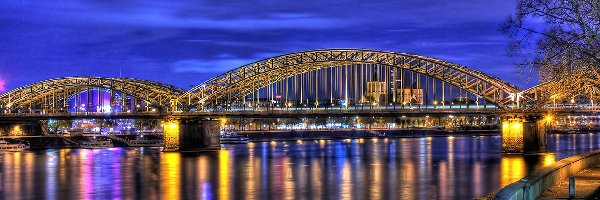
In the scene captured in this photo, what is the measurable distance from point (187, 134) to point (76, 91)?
1493 inches

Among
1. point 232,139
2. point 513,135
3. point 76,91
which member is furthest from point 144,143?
point 513,135

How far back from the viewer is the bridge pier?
98.4 meters

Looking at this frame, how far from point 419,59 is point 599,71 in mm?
71231

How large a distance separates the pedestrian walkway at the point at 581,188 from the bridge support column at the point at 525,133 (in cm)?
4528

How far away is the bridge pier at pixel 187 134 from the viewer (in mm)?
98375

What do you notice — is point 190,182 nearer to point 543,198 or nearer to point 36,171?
point 36,171

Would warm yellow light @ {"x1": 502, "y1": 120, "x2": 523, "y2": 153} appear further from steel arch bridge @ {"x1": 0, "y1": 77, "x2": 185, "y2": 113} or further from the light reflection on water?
steel arch bridge @ {"x1": 0, "y1": 77, "x2": 185, "y2": 113}

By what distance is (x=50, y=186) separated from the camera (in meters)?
53.3

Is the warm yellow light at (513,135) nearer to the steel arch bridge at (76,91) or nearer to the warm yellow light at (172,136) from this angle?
the warm yellow light at (172,136)

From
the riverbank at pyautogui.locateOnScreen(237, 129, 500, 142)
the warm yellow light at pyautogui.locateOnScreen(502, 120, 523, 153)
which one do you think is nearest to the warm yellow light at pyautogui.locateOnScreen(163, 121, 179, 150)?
the warm yellow light at pyautogui.locateOnScreen(502, 120, 523, 153)

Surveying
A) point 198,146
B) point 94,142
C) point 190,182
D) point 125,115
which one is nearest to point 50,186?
point 190,182

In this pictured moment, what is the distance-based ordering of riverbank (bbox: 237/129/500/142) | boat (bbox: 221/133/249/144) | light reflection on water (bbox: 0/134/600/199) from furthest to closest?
1. riverbank (bbox: 237/129/500/142)
2. boat (bbox: 221/133/249/144)
3. light reflection on water (bbox: 0/134/600/199)

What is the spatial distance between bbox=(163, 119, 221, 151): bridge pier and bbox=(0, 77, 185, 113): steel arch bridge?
10884mm

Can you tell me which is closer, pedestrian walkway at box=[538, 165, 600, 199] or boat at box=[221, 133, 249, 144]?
pedestrian walkway at box=[538, 165, 600, 199]
